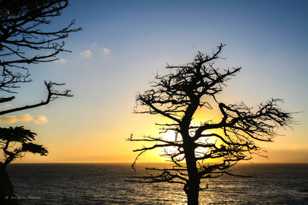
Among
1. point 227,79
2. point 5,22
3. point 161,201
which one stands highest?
point 5,22

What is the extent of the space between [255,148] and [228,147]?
1.40ft

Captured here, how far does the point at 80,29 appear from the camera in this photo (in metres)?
6.59

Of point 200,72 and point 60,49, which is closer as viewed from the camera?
point 60,49

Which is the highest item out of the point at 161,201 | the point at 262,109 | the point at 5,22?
the point at 5,22

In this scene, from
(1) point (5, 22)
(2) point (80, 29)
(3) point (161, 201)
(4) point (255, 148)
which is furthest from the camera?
(3) point (161, 201)

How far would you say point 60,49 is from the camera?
6.75 meters

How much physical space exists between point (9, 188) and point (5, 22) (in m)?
2.93

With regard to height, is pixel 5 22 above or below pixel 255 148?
above

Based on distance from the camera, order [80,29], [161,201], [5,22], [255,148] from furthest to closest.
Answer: [161,201], [255,148], [80,29], [5,22]

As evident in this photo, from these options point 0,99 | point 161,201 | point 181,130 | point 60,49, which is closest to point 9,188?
point 0,99

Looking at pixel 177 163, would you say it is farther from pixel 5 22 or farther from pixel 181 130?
pixel 5 22

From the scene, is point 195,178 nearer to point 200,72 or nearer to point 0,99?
point 200,72

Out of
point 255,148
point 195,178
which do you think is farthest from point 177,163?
point 255,148

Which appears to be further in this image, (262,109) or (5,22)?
(262,109)
